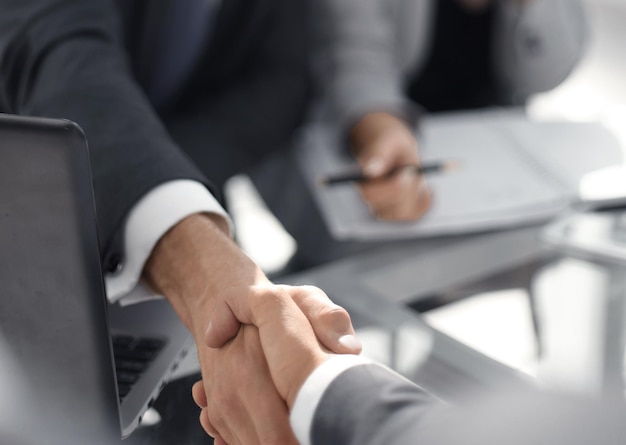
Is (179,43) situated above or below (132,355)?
above

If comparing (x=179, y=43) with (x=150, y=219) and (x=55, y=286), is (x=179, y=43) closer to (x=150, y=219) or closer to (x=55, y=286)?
(x=150, y=219)

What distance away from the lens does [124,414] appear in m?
0.34

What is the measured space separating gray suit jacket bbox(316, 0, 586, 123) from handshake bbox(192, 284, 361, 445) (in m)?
0.53

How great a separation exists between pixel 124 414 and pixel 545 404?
0.22m

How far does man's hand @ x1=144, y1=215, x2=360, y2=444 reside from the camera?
29 centimetres

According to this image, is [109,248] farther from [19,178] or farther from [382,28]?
[382,28]

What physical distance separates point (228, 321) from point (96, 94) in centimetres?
20

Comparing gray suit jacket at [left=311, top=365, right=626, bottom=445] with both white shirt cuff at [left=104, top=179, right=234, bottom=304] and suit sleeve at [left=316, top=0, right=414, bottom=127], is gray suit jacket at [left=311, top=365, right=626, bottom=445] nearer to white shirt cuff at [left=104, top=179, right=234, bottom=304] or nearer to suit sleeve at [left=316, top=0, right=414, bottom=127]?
white shirt cuff at [left=104, top=179, right=234, bottom=304]

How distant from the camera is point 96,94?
A: 432 mm

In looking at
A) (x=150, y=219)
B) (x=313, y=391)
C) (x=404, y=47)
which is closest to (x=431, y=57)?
(x=404, y=47)

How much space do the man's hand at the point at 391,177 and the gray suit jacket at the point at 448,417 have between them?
35 cm

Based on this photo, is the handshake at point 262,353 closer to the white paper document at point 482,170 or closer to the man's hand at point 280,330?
the man's hand at point 280,330

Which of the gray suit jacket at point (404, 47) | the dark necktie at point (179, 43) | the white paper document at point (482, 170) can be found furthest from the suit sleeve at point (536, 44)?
the dark necktie at point (179, 43)

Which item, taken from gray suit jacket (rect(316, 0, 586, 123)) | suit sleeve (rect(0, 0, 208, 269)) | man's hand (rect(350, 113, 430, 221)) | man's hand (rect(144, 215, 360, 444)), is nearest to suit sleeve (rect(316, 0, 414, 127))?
gray suit jacket (rect(316, 0, 586, 123))
